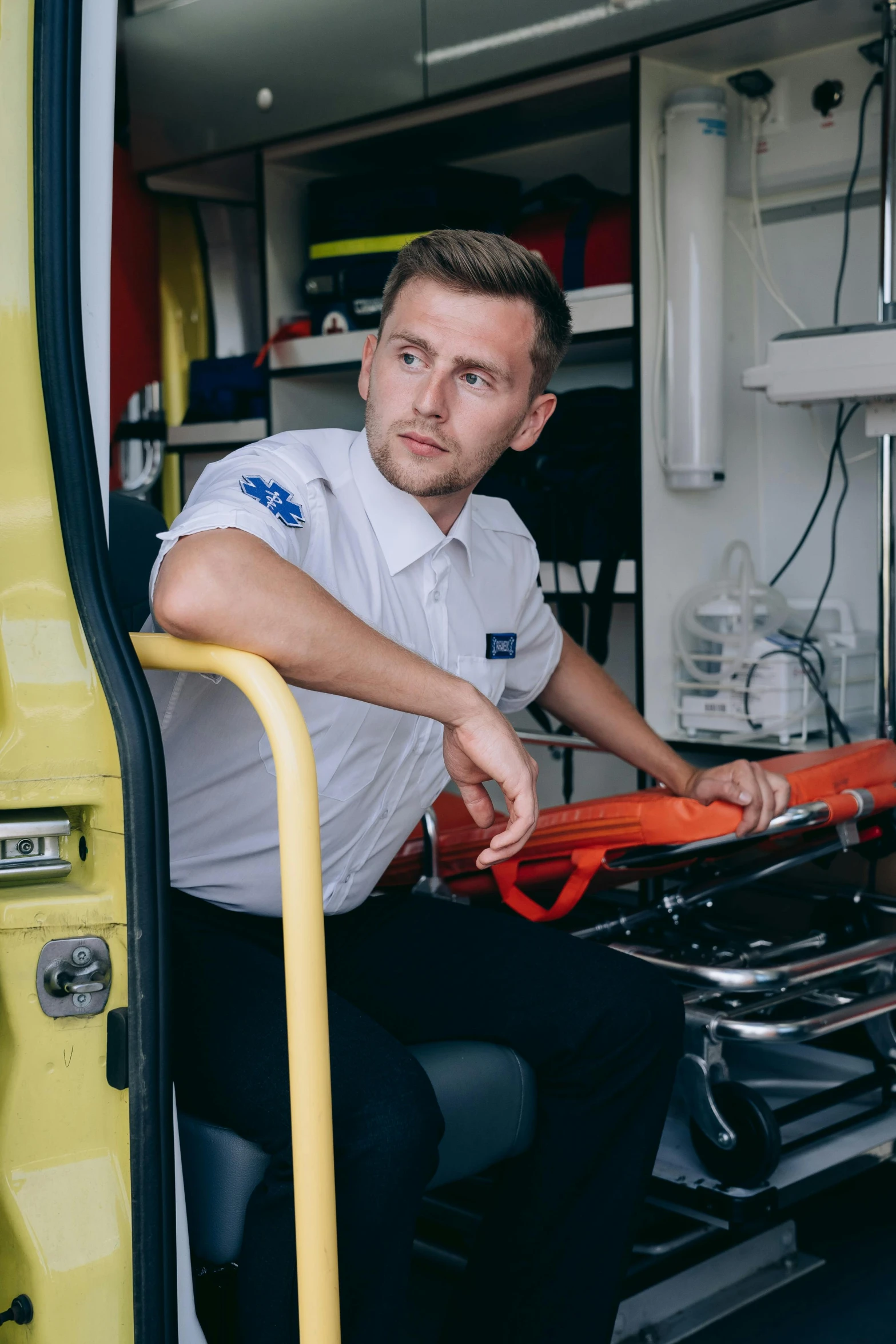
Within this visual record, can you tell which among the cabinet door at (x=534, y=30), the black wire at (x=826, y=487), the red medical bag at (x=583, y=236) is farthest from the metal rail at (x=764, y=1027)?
the cabinet door at (x=534, y=30)

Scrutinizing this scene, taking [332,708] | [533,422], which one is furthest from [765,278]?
[332,708]

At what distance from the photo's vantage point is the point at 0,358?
1.13m

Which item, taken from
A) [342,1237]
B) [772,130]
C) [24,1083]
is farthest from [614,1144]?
[772,130]

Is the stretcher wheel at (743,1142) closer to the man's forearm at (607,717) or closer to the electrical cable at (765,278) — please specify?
the man's forearm at (607,717)

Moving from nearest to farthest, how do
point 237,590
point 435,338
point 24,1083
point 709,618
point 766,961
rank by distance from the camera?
point 24,1083 < point 237,590 < point 435,338 < point 766,961 < point 709,618

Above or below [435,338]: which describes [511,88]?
above

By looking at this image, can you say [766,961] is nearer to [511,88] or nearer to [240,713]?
[240,713]

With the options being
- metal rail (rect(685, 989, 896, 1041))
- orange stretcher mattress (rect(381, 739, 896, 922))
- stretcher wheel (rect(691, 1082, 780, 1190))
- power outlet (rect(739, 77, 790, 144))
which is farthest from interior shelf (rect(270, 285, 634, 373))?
stretcher wheel (rect(691, 1082, 780, 1190))

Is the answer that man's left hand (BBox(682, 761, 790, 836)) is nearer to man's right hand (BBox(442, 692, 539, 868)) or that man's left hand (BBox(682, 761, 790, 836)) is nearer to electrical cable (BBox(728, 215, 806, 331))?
man's right hand (BBox(442, 692, 539, 868))

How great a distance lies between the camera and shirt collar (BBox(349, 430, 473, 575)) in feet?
5.71

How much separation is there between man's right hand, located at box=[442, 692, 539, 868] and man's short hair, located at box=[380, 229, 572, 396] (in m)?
0.60

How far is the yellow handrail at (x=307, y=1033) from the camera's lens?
111 centimetres

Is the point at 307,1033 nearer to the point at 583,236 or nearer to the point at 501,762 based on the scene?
the point at 501,762

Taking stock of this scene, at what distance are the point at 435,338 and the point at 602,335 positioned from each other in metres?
1.48
